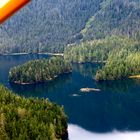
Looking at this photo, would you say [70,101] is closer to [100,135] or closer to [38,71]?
[100,135]

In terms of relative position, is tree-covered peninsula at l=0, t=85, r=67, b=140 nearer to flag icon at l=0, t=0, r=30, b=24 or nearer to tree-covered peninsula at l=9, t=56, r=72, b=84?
tree-covered peninsula at l=9, t=56, r=72, b=84

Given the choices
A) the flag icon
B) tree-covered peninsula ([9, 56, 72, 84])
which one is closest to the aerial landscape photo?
tree-covered peninsula ([9, 56, 72, 84])

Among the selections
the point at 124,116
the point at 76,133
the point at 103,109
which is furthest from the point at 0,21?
the point at 103,109

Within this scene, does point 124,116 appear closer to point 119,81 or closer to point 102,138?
Result: point 102,138

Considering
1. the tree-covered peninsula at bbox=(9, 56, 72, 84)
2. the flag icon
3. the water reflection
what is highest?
the flag icon

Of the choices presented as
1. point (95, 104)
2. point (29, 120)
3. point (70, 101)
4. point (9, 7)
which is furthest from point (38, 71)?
point (9, 7)
